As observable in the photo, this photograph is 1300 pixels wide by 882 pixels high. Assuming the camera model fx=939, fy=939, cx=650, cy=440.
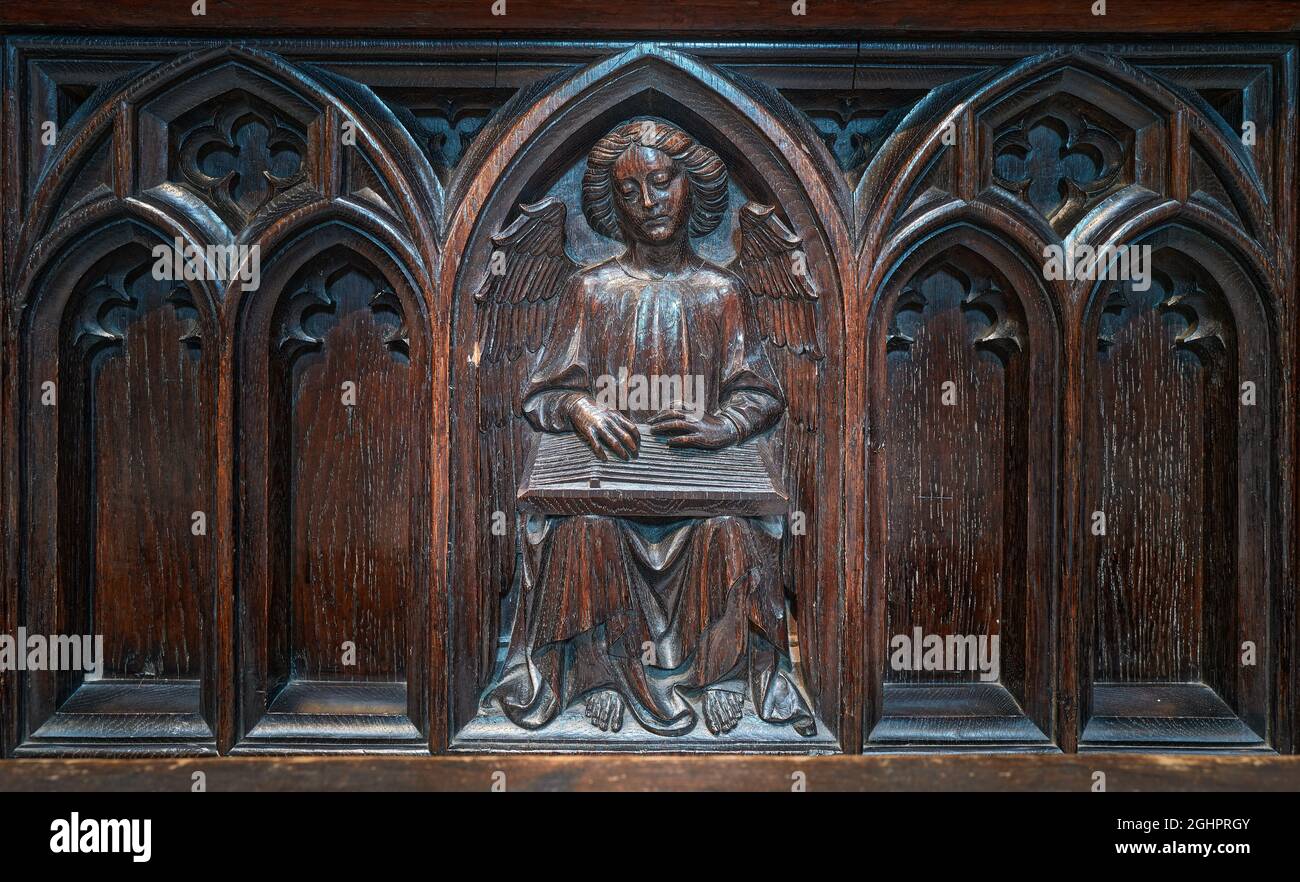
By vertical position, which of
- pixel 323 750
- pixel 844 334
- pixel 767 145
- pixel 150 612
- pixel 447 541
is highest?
pixel 767 145

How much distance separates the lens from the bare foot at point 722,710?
9.09 feet

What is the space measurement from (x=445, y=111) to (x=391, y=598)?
1.51m

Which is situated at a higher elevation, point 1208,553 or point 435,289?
point 435,289

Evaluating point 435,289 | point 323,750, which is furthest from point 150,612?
point 435,289

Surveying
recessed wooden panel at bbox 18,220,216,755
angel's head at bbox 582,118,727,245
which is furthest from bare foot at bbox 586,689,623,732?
angel's head at bbox 582,118,727,245

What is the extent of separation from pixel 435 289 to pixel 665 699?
1.39 m

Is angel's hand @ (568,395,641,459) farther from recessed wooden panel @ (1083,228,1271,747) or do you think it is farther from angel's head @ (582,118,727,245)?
recessed wooden panel @ (1083,228,1271,747)

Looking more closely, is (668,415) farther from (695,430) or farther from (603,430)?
(603,430)

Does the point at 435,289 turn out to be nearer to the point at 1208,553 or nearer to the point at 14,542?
the point at 14,542

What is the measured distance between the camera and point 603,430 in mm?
2756

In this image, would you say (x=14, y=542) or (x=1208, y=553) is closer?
(x=14, y=542)

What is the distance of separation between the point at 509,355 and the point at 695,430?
2.02 feet

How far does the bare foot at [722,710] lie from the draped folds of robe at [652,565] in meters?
0.03

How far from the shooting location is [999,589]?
2.95 meters
